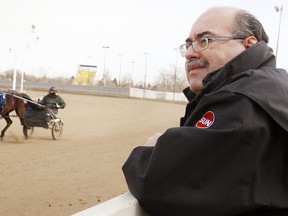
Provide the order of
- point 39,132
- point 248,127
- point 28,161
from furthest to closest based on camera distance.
→ point 39,132, point 28,161, point 248,127

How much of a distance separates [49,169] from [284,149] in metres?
7.73

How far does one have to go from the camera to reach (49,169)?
8664 mm

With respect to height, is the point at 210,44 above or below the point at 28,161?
above

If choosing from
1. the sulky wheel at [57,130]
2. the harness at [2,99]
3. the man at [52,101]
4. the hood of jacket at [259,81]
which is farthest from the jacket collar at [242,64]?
the man at [52,101]

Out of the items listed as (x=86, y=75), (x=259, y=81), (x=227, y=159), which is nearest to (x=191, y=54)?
(x=259, y=81)

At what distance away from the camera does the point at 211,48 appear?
6.30 feet

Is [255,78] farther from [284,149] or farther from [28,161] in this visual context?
[28,161]

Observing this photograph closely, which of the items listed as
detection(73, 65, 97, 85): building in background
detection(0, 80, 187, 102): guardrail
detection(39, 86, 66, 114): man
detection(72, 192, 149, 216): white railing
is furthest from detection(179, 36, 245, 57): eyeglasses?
detection(73, 65, 97, 85): building in background

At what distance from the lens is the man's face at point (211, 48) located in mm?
1894

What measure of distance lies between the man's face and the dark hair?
28mm

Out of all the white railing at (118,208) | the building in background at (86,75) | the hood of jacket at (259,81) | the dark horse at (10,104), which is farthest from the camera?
the building in background at (86,75)

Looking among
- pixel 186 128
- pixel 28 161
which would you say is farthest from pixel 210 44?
pixel 28 161

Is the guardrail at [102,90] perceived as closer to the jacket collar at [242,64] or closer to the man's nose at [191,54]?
the man's nose at [191,54]

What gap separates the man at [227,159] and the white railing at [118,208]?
33 millimetres
